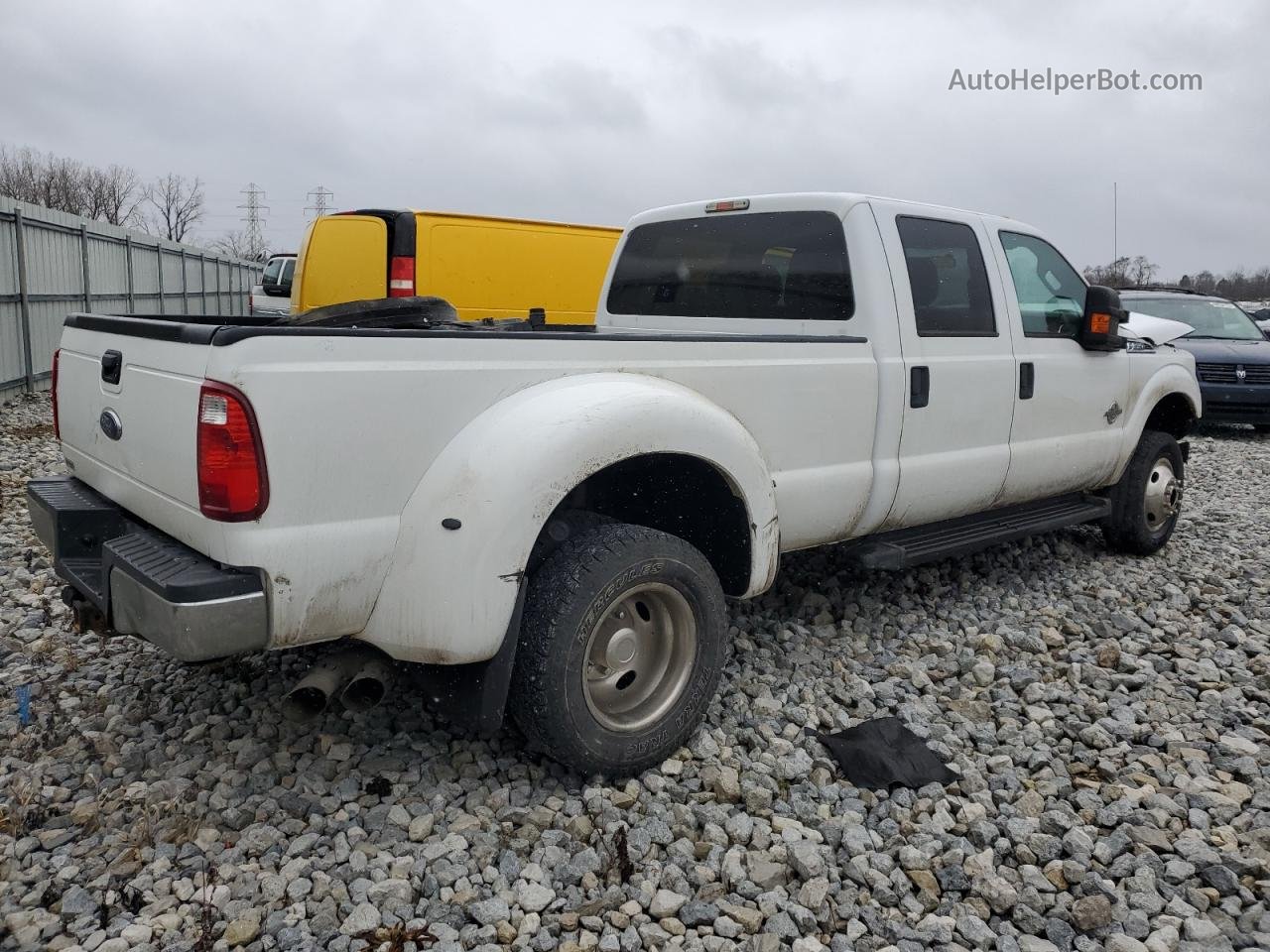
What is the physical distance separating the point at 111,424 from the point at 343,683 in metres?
1.14

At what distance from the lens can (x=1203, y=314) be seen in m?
13.4

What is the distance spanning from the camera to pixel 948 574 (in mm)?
5621

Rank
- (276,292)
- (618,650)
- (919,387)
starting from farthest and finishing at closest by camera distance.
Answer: (276,292) < (919,387) < (618,650)

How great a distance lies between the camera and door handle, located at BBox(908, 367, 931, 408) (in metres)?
4.22

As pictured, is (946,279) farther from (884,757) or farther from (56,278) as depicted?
(56,278)

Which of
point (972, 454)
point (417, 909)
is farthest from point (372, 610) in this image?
point (972, 454)

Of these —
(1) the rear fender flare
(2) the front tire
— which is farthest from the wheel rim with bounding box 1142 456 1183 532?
(1) the rear fender flare

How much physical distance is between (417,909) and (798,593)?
9.38 ft

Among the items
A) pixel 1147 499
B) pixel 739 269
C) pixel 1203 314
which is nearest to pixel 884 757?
pixel 739 269

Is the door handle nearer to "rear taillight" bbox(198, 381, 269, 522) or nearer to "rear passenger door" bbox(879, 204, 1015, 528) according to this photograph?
"rear passenger door" bbox(879, 204, 1015, 528)

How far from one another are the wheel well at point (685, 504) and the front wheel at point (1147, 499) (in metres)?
3.38

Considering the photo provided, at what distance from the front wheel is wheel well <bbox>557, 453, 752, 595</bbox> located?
3375 millimetres

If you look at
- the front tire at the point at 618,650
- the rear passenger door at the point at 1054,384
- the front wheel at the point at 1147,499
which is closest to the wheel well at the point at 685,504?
the front tire at the point at 618,650

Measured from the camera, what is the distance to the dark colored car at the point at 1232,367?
39.0 feet
